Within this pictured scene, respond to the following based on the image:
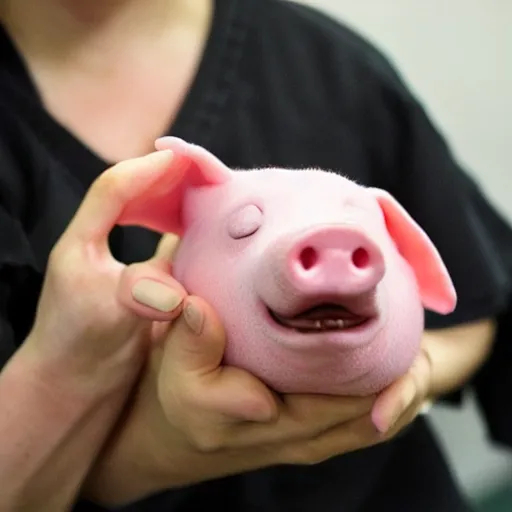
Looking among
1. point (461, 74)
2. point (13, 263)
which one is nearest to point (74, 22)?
point (13, 263)

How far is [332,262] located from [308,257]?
10 millimetres

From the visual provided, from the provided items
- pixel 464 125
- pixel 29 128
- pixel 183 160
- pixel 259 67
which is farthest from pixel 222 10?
pixel 464 125

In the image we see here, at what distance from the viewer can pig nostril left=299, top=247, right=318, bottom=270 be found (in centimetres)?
29

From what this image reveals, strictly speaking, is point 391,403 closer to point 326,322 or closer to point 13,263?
point 326,322

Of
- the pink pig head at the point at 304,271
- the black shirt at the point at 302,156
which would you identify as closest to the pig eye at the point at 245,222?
the pink pig head at the point at 304,271

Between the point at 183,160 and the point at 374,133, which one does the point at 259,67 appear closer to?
the point at 374,133

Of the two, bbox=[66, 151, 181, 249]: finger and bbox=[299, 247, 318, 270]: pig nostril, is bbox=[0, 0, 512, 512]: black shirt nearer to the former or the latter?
bbox=[66, 151, 181, 249]: finger

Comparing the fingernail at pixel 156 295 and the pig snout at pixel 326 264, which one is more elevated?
the pig snout at pixel 326 264

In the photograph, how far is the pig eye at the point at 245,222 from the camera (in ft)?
1.09

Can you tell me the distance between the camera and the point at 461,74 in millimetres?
943

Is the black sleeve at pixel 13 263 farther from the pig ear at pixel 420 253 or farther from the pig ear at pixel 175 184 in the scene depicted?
the pig ear at pixel 420 253

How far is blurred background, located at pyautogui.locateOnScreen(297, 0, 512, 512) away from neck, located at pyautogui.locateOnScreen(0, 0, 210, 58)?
0.33m

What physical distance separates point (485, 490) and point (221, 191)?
0.81 metres

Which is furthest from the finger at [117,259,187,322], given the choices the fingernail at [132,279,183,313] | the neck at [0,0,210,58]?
the neck at [0,0,210,58]
